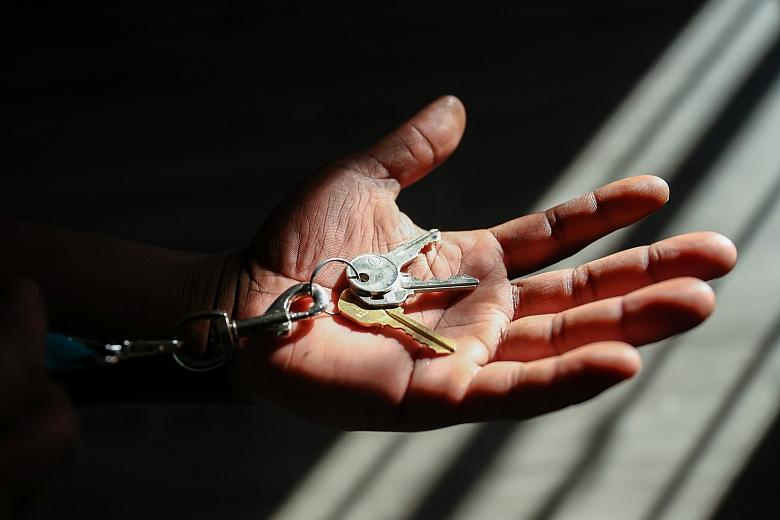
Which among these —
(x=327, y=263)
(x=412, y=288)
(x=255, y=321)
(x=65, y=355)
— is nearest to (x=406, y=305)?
(x=412, y=288)

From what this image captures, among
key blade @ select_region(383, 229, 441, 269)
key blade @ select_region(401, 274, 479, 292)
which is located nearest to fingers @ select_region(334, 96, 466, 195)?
key blade @ select_region(383, 229, 441, 269)

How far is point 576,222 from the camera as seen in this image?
4.10 feet

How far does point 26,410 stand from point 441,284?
64 cm

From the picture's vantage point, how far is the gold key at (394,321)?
1.10m

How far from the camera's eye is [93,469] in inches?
58.0

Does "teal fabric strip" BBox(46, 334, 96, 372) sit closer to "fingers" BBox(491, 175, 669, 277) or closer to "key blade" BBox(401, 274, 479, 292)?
"key blade" BBox(401, 274, 479, 292)

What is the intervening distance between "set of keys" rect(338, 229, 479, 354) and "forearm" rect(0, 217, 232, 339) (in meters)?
0.26

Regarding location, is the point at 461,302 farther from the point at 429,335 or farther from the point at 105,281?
the point at 105,281

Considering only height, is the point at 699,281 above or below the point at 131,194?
above

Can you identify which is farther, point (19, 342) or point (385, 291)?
point (385, 291)

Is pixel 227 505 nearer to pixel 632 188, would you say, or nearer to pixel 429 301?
pixel 429 301

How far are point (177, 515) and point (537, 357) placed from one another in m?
0.79

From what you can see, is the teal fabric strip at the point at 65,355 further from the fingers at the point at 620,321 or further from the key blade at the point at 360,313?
the fingers at the point at 620,321

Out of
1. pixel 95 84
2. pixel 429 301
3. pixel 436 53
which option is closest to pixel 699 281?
pixel 429 301
